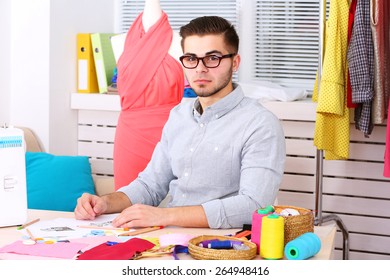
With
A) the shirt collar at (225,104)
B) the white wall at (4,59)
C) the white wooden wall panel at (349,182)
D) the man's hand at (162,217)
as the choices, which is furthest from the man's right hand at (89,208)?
the white wall at (4,59)

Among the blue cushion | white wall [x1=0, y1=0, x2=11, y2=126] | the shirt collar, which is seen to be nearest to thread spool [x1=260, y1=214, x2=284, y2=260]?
the shirt collar

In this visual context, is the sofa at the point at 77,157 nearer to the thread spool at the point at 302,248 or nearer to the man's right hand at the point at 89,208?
the man's right hand at the point at 89,208

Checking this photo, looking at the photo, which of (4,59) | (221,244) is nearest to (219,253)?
(221,244)

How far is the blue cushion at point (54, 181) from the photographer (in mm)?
4055

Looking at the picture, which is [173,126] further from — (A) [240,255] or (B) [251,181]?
(A) [240,255]

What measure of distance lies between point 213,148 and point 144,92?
1073mm

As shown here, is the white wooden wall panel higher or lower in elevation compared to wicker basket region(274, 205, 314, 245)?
lower

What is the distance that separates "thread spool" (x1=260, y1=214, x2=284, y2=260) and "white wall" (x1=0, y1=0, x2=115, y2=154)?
8.46 feet

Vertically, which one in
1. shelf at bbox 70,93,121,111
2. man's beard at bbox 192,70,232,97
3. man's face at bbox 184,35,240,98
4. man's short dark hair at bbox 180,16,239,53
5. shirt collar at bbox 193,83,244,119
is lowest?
shelf at bbox 70,93,121,111

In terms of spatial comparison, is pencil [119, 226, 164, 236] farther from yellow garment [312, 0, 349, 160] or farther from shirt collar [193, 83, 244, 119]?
yellow garment [312, 0, 349, 160]

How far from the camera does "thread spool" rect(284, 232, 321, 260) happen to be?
2.05 m

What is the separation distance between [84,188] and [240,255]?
90.3 inches

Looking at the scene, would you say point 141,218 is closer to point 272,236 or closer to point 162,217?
Answer: point 162,217
